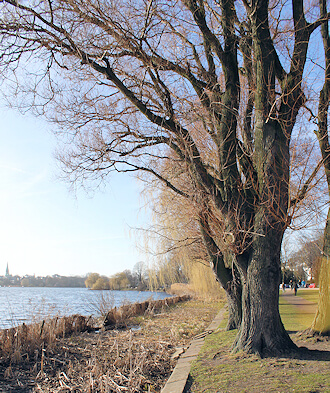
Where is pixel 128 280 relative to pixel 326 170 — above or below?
below

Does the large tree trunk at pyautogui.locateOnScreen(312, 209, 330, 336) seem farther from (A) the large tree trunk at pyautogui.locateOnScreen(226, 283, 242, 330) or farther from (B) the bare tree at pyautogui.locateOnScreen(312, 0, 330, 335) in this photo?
(A) the large tree trunk at pyautogui.locateOnScreen(226, 283, 242, 330)

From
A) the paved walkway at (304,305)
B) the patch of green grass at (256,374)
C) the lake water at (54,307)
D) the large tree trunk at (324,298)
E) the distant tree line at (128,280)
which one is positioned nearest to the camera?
the patch of green grass at (256,374)

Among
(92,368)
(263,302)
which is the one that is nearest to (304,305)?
(263,302)

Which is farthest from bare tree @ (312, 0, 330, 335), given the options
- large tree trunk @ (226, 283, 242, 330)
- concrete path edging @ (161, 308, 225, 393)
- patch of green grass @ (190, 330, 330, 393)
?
concrete path edging @ (161, 308, 225, 393)

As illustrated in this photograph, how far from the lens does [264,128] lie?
16.3 ft

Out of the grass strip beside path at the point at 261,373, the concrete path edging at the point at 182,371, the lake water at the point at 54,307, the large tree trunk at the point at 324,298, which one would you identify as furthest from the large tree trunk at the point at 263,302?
the lake water at the point at 54,307

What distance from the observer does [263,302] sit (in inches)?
180

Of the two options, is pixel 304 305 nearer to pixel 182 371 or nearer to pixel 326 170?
pixel 326 170

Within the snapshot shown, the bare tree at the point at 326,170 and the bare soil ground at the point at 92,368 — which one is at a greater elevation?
the bare tree at the point at 326,170

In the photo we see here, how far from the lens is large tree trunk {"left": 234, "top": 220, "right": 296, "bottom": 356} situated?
450 cm

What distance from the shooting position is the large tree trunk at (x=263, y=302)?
4504 mm

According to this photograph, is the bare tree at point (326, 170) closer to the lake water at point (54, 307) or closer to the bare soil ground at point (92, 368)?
the bare soil ground at point (92, 368)

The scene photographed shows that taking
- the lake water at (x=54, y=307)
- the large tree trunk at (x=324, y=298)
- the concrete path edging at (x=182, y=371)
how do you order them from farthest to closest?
the lake water at (x=54, y=307) < the large tree trunk at (x=324, y=298) < the concrete path edging at (x=182, y=371)

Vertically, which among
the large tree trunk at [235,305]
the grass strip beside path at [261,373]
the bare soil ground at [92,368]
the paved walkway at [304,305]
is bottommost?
the paved walkway at [304,305]
